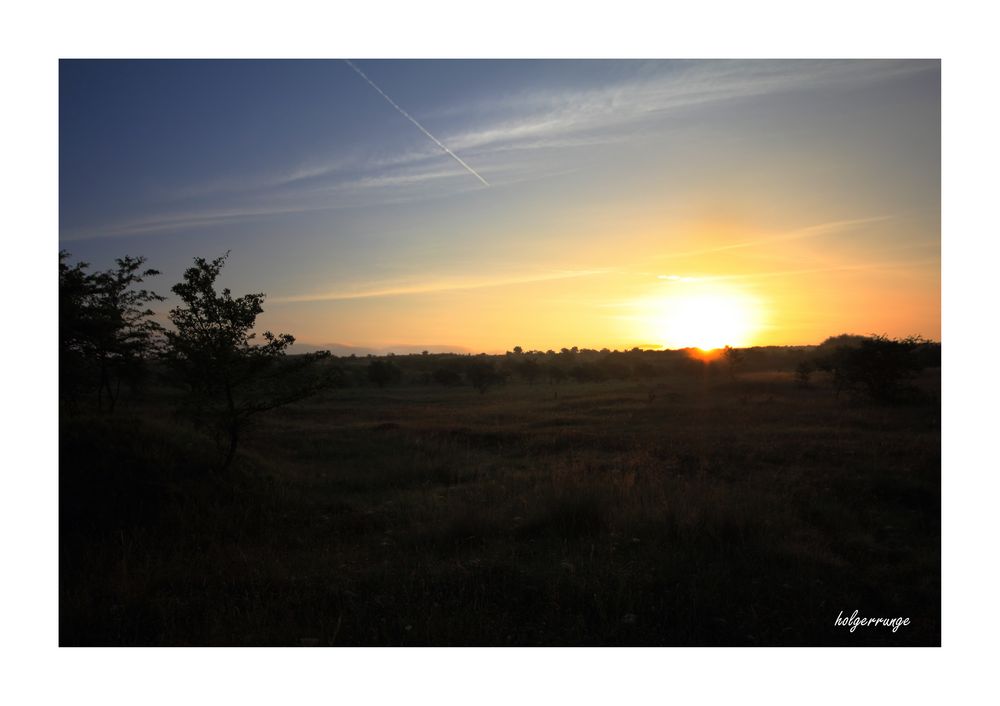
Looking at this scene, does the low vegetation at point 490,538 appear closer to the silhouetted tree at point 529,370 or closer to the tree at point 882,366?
the tree at point 882,366

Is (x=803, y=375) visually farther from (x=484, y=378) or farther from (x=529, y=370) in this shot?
(x=529, y=370)

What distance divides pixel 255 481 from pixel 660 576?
850 cm

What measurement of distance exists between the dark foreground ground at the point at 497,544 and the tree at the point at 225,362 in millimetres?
1197

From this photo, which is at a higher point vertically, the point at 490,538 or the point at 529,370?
the point at 529,370

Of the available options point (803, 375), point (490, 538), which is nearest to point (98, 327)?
point (490, 538)

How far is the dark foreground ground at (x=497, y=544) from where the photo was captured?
525 centimetres

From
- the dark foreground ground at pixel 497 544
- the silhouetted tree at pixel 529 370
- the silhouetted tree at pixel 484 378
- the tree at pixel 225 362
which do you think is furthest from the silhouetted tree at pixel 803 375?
the tree at pixel 225 362

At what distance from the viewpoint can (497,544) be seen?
23.6 ft

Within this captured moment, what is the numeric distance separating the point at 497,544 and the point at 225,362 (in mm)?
7288

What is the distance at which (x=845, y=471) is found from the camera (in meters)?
11.4

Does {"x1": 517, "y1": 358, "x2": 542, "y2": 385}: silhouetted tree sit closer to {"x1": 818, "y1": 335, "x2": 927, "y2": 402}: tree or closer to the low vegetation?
{"x1": 818, "y1": 335, "x2": 927, "y2": 402}: tree

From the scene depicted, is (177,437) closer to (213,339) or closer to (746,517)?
(213,339)

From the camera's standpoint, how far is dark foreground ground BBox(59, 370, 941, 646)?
207 inches

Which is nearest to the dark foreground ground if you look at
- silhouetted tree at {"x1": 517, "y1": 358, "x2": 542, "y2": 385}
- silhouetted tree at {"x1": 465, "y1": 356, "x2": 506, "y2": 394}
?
silhouetted tree at {"x1": 465, "y1": 356, "x2": 506, "y2": 394}
